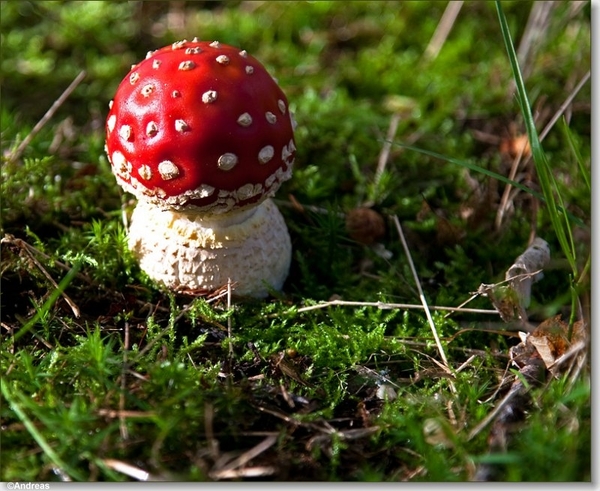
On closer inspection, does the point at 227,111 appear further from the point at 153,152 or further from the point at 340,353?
the point at 340,353

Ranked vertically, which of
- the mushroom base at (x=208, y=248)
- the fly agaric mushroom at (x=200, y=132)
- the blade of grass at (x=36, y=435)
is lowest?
the blade of grass at (x=36, y=435)

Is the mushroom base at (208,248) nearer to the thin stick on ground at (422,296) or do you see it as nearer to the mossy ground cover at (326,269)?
the mossy ground cover at (326,269)

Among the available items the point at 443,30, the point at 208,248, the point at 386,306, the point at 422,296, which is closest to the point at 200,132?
the point at 208,248

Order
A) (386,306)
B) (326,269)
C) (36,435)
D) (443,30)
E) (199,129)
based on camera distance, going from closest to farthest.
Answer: (36,435)
(199,129)
(386,306)
(326,269)
(443,30)

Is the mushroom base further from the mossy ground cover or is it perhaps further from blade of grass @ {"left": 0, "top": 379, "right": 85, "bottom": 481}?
blade of grass @ {"left": 0, "top": 379, "right": 85, "bottom": 481}

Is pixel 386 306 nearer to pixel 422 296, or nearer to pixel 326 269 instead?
pixel 422 296

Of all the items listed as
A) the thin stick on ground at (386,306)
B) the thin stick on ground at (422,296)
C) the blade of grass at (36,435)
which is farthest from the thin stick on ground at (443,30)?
the blade of grass at (36,435)

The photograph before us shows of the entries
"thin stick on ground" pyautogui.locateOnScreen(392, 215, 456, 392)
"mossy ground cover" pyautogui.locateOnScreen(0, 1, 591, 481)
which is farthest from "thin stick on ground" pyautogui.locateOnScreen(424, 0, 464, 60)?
"thin stick on ground" pyautogui.locateOnScreen(392, 215, 456, 392)
